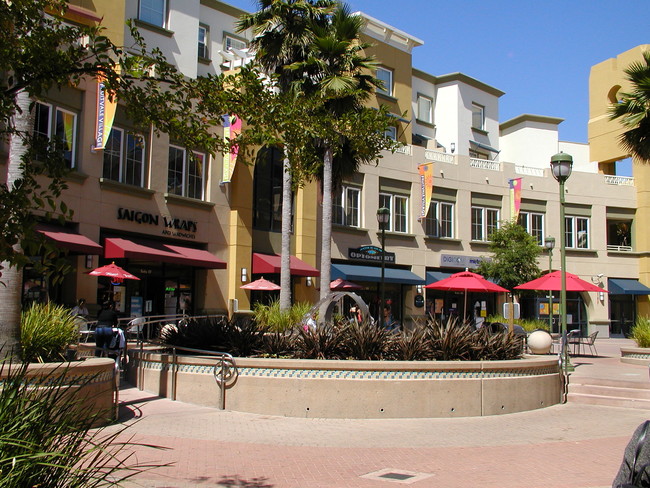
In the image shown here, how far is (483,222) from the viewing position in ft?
127

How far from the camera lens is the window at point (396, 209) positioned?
115 feet

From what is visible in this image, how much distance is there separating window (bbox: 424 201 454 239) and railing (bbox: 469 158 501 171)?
312 centimetres

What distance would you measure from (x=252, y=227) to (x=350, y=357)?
1765cm

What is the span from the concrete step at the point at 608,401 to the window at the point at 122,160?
1684cm

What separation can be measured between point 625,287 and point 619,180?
7197 millimetres

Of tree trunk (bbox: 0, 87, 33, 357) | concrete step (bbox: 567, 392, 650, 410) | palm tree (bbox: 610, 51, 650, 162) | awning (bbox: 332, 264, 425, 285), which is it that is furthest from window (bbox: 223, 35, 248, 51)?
concrete step (bbox: 567, 392, 650, 410)

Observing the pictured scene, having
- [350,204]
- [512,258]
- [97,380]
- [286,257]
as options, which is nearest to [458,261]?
[512,258]

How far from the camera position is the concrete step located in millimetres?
12617

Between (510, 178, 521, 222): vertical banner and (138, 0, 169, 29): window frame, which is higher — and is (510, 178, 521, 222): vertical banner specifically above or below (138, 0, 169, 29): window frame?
below

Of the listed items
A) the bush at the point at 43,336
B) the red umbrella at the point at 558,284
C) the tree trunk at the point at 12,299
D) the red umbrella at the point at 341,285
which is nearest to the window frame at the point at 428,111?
the red umbrella at the point at 341,285

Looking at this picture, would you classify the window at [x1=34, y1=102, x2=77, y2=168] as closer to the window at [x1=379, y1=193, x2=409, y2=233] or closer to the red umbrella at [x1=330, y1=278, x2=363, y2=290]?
the red umbrella at [x1=330, y1=278, x2=363, y2=290]

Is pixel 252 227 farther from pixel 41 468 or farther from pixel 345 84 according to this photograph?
pixel 41 468

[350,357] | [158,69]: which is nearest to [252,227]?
[350,357]

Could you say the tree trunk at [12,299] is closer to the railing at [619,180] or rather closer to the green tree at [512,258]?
the green tree at [512,258]
